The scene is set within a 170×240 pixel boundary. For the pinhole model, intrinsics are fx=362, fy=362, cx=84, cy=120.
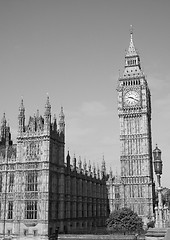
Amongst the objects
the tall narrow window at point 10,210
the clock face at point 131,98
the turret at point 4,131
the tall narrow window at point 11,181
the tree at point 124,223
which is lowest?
the tree at point 124,223

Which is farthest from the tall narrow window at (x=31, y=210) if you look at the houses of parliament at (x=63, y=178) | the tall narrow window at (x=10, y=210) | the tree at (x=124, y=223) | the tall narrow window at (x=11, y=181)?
the tree at (x=124, y=223)

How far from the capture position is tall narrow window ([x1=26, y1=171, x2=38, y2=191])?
7044cm

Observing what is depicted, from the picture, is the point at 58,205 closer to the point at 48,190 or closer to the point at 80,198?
the point at 48,190

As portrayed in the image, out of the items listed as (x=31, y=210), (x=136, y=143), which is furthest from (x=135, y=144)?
(x=31, y=210)

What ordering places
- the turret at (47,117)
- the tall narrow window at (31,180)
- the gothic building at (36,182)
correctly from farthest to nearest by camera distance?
the turret at (47,117), the tall narrow window at (31,180), the gothic building at (36,182)

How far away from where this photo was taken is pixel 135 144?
352ft

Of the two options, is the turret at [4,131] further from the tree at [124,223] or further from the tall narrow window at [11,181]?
the tree at [124,223]

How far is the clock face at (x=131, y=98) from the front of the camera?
363 feet

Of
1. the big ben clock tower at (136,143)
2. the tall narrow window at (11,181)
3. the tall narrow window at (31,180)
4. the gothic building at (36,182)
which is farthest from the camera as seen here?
the big ben clock tower at (136,143)

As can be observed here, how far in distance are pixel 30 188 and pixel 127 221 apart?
77.8ft

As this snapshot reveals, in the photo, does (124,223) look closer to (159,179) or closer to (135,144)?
(135,144)

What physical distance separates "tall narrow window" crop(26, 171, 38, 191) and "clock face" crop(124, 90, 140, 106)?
Answer: 49.0 m

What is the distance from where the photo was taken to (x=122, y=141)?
356 feet

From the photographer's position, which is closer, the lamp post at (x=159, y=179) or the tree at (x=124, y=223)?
the lamp post at (x=159, y=179)
